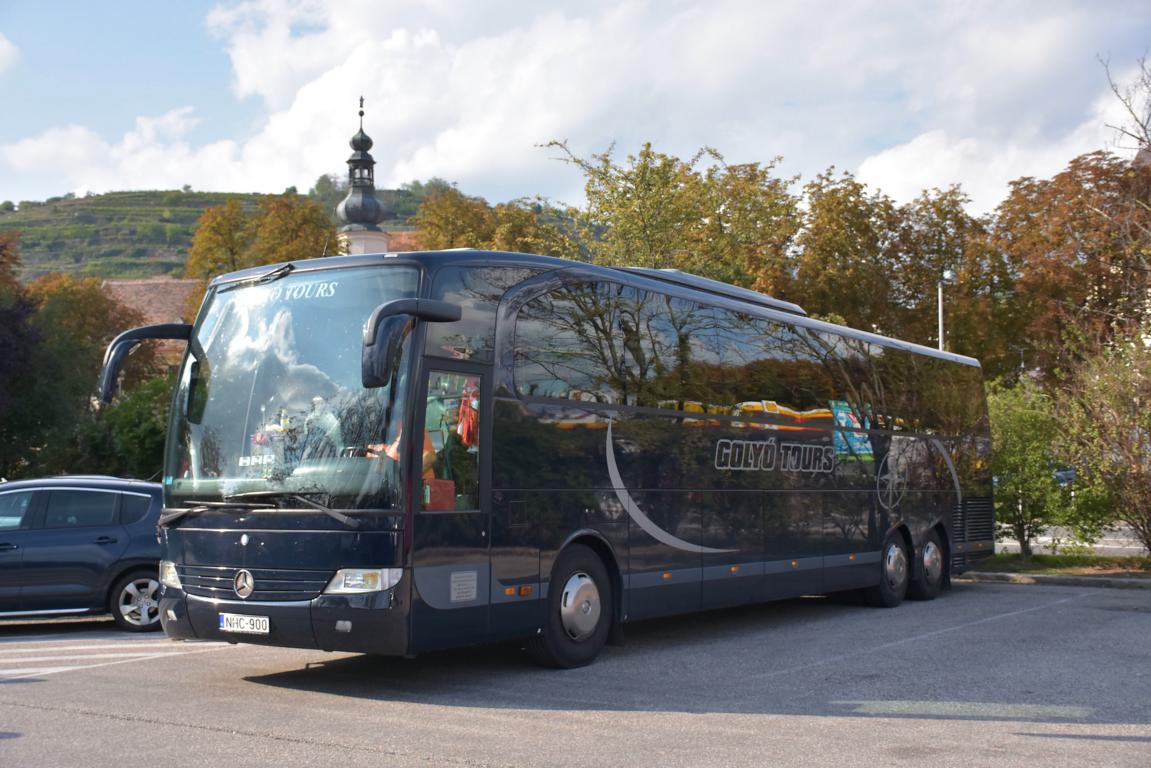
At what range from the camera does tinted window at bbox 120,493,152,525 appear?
14766mm

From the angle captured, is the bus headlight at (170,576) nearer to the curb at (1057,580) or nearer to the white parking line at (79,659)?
the white parking line at (79,659)

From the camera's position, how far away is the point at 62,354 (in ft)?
135

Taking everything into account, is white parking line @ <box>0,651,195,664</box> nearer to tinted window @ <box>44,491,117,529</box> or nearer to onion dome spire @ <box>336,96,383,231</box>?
tinted window @ <box>44,491,117,529</box>

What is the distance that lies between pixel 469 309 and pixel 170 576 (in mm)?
3189

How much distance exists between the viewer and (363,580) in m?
9.42

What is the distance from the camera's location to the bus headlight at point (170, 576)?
10320 mm

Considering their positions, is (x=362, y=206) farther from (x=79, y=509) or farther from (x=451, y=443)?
(x=451, y=443)

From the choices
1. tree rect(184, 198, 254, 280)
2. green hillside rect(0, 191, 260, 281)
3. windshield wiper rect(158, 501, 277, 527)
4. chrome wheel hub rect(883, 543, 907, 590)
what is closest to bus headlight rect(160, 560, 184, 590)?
windshield wiper rect(158, 501, 277, 527)

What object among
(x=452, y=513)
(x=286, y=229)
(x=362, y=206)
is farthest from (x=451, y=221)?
(x=452, y=513)

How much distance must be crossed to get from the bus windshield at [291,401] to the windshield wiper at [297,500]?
0.02 meters

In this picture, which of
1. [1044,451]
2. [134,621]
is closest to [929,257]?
[1044,451]

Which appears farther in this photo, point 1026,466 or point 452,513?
point 1026,466

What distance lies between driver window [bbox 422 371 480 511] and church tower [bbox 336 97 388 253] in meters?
68.7

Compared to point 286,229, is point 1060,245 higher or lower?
Answer: lower
